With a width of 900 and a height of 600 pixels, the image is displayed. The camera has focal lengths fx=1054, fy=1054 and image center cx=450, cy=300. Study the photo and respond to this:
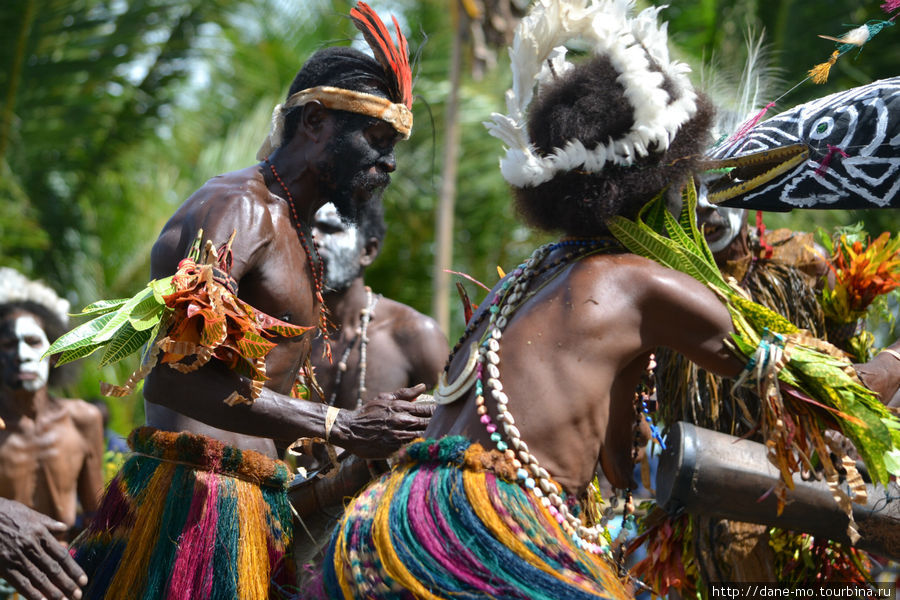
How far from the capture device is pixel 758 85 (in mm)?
4191

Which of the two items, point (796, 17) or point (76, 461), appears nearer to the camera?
point (76, 461)

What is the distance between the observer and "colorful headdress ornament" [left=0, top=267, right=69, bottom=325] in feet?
21.4

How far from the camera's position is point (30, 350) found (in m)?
6.20

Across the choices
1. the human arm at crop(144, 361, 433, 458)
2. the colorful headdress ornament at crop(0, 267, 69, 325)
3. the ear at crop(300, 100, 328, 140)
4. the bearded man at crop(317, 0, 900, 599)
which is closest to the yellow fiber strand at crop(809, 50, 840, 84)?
the bearded man at crop(317, 0, 900, 599)

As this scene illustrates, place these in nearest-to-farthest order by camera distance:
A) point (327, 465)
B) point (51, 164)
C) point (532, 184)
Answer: point (532, 184), point (327, 465), point (51, 164)

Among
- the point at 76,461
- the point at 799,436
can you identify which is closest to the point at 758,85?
the point at 799,436

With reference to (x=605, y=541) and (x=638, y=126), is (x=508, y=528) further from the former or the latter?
(x=638, y=126)

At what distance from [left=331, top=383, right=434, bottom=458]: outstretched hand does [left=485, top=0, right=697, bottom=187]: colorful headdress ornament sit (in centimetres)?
81

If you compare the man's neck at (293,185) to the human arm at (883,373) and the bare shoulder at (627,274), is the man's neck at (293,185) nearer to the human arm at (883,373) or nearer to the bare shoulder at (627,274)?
the bare shoulder at (627,274)

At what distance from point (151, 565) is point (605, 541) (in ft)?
4.65

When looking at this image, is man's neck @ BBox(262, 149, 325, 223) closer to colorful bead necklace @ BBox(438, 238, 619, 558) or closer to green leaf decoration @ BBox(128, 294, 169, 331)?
green leaf decoration @ BBox(128, 294, 169, 331)

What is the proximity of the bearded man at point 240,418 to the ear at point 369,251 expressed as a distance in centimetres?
191

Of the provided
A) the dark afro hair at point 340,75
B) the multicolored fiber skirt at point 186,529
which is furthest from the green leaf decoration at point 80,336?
the dark afro hair at point 340,75

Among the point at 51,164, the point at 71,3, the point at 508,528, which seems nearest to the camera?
the point at 508,528
